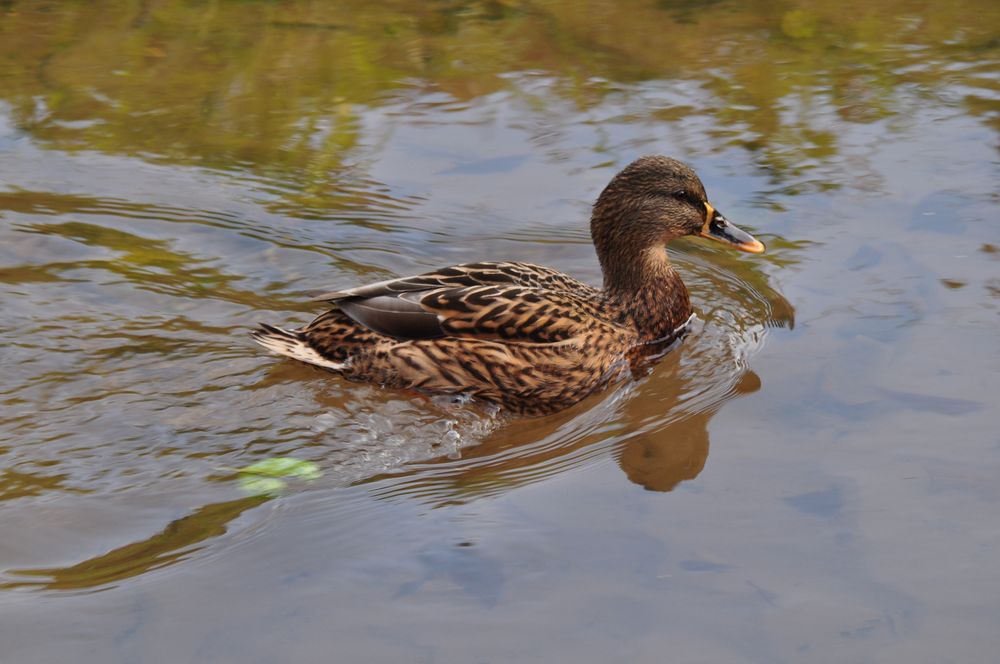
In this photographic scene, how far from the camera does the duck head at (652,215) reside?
22.5 feet

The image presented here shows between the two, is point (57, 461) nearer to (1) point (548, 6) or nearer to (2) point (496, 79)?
(2) point (496, 79)

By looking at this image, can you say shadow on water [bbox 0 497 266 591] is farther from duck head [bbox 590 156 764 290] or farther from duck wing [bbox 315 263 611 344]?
duck head [bbox 590 156 764 290]

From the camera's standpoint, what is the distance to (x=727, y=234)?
6.88m

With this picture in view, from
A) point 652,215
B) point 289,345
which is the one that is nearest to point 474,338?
point 289,345

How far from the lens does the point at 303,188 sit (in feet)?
26.0

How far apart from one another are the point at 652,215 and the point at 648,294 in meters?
0.43

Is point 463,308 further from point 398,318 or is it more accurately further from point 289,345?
point 289,345

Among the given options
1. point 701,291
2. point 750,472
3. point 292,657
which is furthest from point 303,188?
point 292,657

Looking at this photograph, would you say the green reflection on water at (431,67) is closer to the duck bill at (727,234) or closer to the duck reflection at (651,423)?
the duck bill at (727,234)

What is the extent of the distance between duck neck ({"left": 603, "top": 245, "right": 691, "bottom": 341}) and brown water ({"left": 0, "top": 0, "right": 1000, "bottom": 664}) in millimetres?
195

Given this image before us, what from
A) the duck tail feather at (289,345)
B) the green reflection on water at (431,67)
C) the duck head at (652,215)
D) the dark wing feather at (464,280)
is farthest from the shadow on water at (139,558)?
the green reflection on water at (431,67)

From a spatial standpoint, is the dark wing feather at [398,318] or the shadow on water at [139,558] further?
the dark wing feather at [398,318]

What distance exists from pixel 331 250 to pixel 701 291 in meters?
2.12

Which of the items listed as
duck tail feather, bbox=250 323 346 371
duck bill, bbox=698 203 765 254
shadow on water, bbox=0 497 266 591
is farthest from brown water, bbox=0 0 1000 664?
duck bill, bbox=698 203 765 254
